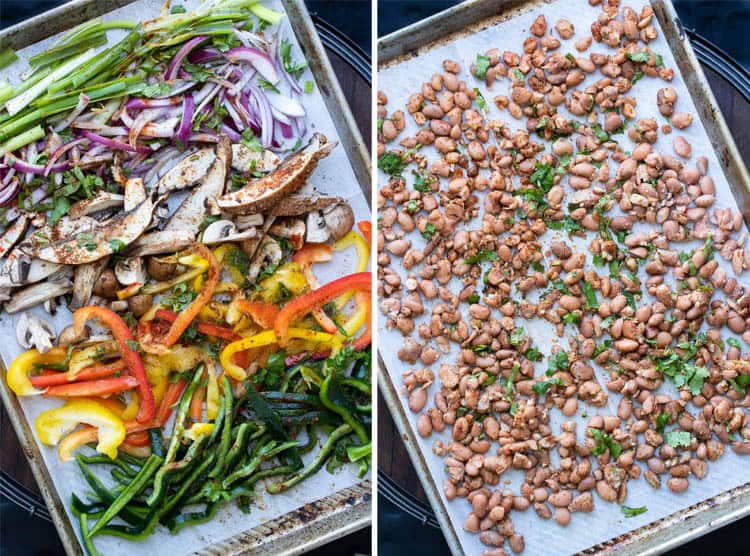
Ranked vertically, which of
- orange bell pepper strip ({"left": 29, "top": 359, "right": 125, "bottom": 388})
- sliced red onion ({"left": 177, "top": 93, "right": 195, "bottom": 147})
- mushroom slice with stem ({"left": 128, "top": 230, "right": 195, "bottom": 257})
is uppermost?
sliced red onion ({"left": 177, "top": 93, "right": 195, "bottom": 147})

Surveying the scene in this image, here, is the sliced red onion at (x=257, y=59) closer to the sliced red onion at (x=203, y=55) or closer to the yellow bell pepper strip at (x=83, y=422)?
the sliced red onion at (x=203, y=55)

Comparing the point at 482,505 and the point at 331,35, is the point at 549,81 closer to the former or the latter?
the point at 331,35

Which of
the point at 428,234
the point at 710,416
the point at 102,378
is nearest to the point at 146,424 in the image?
the point at 102,378

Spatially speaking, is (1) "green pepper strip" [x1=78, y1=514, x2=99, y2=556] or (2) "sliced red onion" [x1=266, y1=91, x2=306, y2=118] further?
(2) "sliced red onion" [x1=266, y1=91, x2=306, y2=118]

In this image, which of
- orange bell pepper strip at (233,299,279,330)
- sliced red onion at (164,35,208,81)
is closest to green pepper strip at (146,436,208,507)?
orange bell pepper strip at (233,299,279,330)

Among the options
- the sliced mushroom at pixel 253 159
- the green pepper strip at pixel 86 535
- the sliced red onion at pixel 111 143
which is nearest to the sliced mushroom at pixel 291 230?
the sliced mushroom at pixel 253 159

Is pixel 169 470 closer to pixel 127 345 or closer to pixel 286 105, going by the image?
pixel 127 345

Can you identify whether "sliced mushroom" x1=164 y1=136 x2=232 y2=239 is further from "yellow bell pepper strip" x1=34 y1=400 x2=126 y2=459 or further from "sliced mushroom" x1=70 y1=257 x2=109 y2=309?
"yellow bell pepper strip" x1=34 y1=400 x2=126 y2=459
